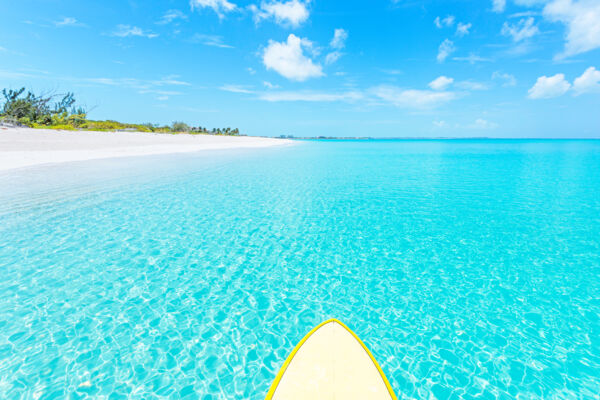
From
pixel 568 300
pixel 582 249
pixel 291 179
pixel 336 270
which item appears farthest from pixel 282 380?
pixel 291 179

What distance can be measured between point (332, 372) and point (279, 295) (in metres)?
2.95

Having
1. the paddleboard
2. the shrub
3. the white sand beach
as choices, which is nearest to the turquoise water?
the paddleboard

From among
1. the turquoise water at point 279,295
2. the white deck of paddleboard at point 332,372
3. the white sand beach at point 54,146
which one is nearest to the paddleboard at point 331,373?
the white deck of paddleboard at point 332,372

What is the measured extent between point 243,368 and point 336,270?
398 centimetres

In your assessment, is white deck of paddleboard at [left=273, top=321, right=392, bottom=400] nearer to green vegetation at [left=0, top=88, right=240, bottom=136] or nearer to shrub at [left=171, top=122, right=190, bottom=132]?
green vegetation at [left=0, top=88, right=240, bottom=136]

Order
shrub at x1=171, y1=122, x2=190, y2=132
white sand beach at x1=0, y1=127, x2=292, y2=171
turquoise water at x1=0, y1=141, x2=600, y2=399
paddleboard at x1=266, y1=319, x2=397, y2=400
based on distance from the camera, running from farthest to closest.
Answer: shrub at x1=171, y1=122, x2=190, y2=132, white sand beach at x1=0, y1=127, x2=292, y2=171, turquoise water at x1=0, y1=141, x2=600, y2=399, paddleboard at x1=266, y1=319, x2=397, y2=400

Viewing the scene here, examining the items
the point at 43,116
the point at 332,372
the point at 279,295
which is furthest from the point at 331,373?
the point at 43,116

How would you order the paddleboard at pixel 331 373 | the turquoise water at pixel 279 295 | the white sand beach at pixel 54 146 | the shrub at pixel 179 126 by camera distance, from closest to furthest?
the paddleboard at pixel 331 373, the turquoise water at pixel 279 295, the white sand beach at pixel 54 146, the shrub at pixel 179 126

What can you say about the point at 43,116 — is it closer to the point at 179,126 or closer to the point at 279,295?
the point at 179,126

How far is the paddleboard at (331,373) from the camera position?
3.79 metres

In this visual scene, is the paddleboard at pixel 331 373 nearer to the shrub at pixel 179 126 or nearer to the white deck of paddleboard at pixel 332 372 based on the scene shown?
the white deck of paddleboard at pixel 332 372

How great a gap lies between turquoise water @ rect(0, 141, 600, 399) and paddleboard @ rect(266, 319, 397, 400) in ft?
2.51

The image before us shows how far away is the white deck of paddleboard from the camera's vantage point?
3793mm

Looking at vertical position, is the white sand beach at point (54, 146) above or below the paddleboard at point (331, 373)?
above
